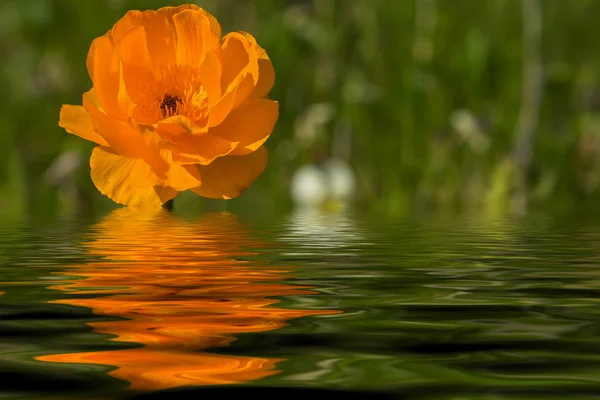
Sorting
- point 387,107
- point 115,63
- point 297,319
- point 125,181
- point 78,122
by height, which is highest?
point 387,107

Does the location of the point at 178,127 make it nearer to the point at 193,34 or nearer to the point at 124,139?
the point at 124,139

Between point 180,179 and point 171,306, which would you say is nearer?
point 171,306

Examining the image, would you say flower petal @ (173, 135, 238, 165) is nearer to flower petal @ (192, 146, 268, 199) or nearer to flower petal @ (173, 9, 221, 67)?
flower petal @ (192, 146, 268, 199)

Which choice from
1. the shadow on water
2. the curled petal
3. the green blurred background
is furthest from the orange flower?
the green blurred background

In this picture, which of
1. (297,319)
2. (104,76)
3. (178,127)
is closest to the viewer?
(297,319)

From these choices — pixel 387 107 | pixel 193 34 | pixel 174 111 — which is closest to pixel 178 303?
pixel 174 111

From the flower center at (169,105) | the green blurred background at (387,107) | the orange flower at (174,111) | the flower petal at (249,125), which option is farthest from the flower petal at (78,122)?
the green blurred background at (387,107)
